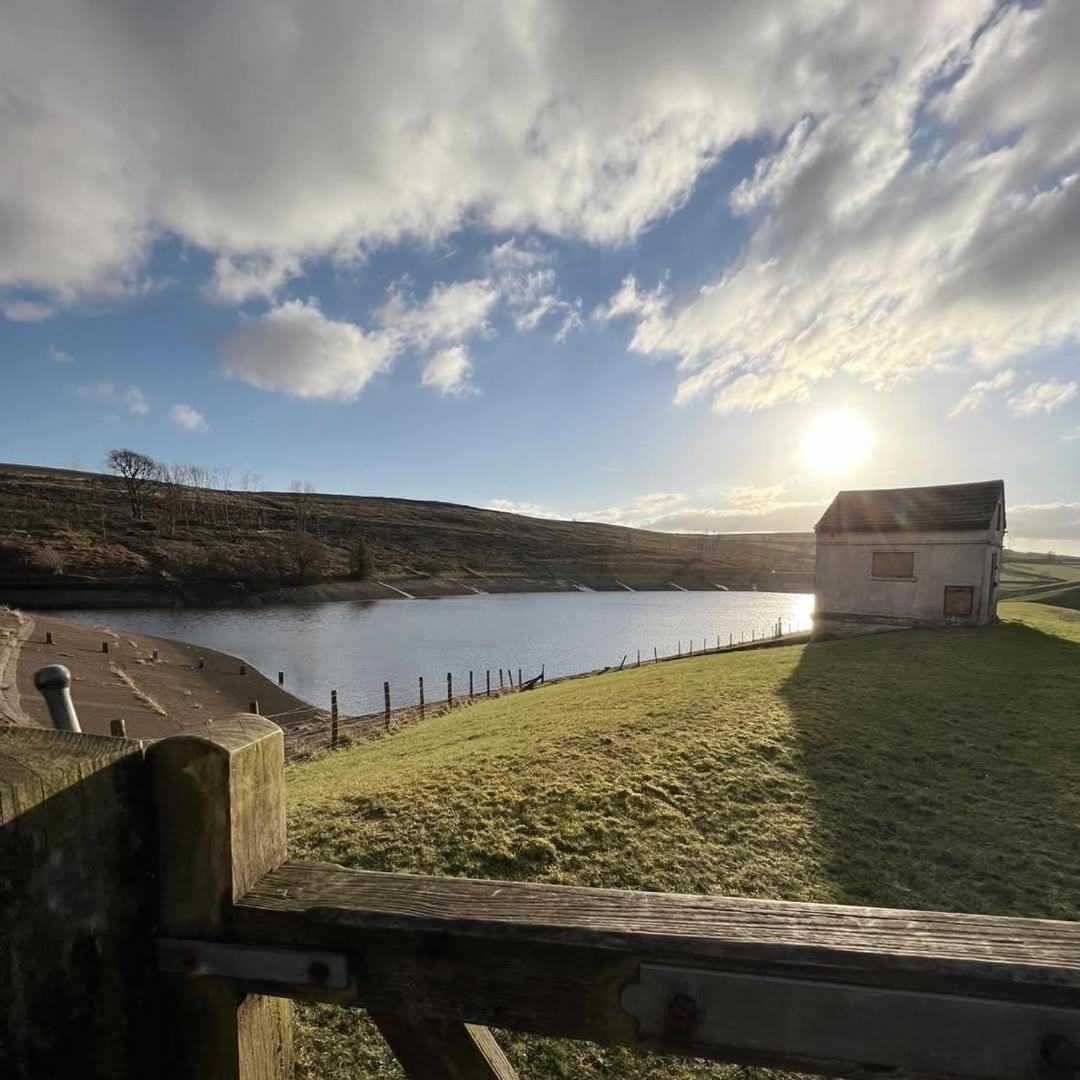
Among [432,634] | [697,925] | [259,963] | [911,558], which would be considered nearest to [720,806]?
[697,925]

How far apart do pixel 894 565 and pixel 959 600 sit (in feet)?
9.57

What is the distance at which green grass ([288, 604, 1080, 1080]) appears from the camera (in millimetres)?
5883

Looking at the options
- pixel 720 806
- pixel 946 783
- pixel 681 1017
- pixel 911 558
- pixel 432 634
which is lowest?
pixel 432 634

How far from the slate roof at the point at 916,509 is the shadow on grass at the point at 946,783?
37.0 ft

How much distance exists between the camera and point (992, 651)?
66.5 feet

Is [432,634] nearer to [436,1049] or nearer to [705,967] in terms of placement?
[436,1049]

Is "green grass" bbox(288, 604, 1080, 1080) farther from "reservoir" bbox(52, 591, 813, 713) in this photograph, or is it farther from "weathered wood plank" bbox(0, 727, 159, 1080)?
"reservoir" bbox(52, 591, 813, 713)

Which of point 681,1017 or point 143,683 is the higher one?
point 681,1017

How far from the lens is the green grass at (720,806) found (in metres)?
5.88

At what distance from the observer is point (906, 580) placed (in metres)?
27.5

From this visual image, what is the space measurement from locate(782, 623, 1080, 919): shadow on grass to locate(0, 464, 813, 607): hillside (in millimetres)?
76458

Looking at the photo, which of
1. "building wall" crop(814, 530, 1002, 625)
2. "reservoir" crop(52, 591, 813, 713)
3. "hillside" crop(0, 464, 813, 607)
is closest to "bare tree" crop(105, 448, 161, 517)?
"hillside" crop(0, 464, 813, 607)

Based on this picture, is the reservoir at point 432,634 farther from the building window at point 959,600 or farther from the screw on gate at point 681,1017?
the screw on gate at point 681,1017

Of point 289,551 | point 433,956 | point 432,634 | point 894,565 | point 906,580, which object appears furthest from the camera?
point 289,551
